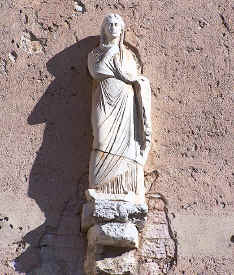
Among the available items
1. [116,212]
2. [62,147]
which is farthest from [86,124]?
[116,212]

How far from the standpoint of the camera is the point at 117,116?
5.68 m

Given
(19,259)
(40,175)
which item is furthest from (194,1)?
(19,259)

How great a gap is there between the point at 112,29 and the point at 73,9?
0.45 m

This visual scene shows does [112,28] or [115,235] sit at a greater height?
[112,28]

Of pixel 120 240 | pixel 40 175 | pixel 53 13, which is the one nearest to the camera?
pixel 120 240

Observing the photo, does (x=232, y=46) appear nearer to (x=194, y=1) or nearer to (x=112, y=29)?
(x=194, y=1)

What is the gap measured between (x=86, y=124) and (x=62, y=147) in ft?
0.68

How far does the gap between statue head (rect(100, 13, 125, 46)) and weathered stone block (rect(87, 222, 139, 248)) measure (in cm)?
116

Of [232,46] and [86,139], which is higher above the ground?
[232,46]

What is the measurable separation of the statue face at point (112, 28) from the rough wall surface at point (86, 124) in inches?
9.4

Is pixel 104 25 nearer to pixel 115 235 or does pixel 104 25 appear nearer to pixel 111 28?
pixel 111 28

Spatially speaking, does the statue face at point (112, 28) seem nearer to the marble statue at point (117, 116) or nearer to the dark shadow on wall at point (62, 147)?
the marble statue at point (117, 116)

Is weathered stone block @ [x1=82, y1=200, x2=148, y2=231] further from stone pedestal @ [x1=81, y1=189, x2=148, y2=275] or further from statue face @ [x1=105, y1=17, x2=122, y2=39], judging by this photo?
statue face @ [x1=105, y1=17, x2=122, y2=39]

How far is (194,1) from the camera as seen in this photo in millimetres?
6281
